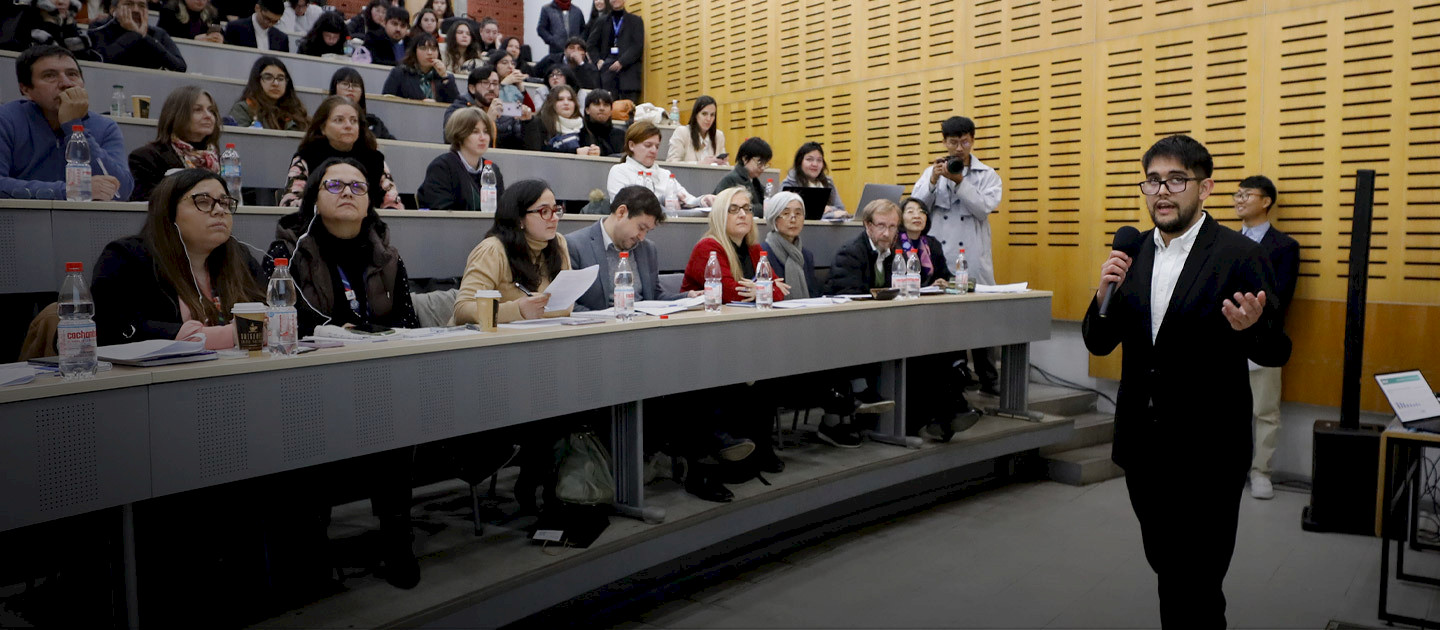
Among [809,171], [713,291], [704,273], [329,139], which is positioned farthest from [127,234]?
[809,171]

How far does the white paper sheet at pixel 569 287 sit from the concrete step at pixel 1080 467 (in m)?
2.87

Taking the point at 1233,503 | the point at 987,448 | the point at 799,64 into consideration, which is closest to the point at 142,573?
the point at 1233,503

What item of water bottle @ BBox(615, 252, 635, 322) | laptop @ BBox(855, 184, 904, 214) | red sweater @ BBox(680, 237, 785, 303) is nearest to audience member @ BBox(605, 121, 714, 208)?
red sweater @ BBox(680, 237, 785, 303)

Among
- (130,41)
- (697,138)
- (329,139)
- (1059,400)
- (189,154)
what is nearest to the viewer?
(189,154)

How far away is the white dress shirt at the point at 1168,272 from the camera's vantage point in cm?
220

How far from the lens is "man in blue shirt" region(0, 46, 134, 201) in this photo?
3146 mm

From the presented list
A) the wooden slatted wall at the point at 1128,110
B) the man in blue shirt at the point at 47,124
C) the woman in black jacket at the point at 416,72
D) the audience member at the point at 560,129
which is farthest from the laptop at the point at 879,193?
the man in blue shirt at the point at 47,124

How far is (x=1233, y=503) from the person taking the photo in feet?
6.93

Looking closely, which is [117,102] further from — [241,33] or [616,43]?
[616,43]

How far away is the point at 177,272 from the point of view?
2.37m

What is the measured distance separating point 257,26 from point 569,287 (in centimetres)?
479

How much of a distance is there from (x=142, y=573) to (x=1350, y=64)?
17.3ft

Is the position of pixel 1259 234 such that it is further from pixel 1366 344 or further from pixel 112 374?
pixel 112 374

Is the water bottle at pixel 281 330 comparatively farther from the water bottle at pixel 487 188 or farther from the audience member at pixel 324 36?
the audience member at pixel 324 36
